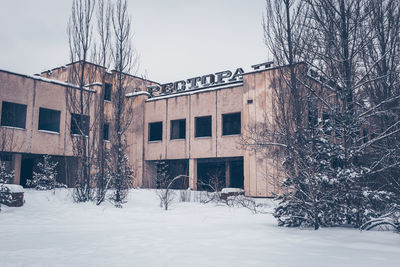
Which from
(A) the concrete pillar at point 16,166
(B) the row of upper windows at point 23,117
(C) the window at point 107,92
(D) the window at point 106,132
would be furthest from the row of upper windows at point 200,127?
(A) the concrete pillar at point 16,166

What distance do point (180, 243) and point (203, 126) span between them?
21.5 m

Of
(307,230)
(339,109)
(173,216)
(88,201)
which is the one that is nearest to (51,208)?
(88,201)

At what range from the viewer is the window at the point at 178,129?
29.6 metres

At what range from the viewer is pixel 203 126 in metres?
28.4

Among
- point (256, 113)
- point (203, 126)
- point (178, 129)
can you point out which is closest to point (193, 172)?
point (203, 126)

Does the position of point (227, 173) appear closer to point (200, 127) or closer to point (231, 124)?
point (231, 124)

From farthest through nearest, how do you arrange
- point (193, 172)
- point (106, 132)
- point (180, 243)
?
point (106, 132), point (193, 172), point (180, 243)

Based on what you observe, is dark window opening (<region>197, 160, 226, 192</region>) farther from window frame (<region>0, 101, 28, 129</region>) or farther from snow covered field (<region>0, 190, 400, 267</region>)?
snow covered field (<region>0, 190, 400, 267</region>)

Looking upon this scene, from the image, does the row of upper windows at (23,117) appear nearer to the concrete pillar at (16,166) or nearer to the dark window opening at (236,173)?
the concrete pillar at (16,166)

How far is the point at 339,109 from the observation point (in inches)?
369

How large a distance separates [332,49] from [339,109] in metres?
1.90

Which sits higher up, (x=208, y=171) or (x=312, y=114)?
(x=312, y=114)

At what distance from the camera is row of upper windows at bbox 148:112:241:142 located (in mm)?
26422

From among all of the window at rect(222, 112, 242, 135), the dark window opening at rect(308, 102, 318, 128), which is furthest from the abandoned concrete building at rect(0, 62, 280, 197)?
the dark window opening at rect(308, 102, 318, 128)
